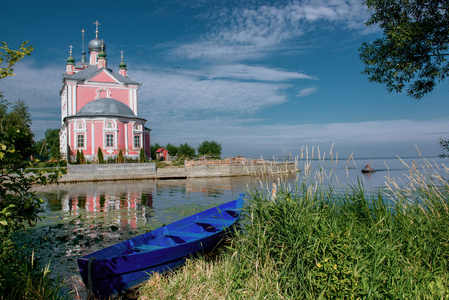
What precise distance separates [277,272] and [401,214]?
213 cm

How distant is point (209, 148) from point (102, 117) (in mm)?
20550

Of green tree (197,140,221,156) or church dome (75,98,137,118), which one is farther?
green tree (197,140,221,156)

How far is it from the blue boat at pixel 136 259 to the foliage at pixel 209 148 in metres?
43.4

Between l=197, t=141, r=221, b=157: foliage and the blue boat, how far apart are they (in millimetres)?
43377

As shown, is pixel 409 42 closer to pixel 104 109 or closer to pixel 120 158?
pixel 120 158

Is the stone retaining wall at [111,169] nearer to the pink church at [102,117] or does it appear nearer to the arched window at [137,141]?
the pink church at [102,117]

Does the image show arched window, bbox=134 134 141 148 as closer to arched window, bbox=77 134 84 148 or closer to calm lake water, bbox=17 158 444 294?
arched window, bbox=77 134 84 148

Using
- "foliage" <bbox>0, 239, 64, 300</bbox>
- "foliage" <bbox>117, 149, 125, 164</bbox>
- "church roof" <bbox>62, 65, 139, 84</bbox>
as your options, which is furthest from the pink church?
"foliage" <bbox>0, 239, 64, 300</bbox>

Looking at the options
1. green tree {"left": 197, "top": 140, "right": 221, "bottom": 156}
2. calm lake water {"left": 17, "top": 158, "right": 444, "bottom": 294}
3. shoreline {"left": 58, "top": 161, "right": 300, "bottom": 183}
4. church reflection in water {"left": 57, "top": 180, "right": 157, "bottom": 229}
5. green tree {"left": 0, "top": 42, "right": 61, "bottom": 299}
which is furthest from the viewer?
green tree {"left": 197, "top": 140, "right": 221, "bottom": 156}

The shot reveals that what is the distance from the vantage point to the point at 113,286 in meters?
4.76

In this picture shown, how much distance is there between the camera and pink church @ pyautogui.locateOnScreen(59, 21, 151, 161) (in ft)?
111

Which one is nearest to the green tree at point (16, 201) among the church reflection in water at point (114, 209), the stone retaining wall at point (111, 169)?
the church reflection in water at point (114, 209)

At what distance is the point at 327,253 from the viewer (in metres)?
3.60

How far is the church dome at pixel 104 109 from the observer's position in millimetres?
34250
